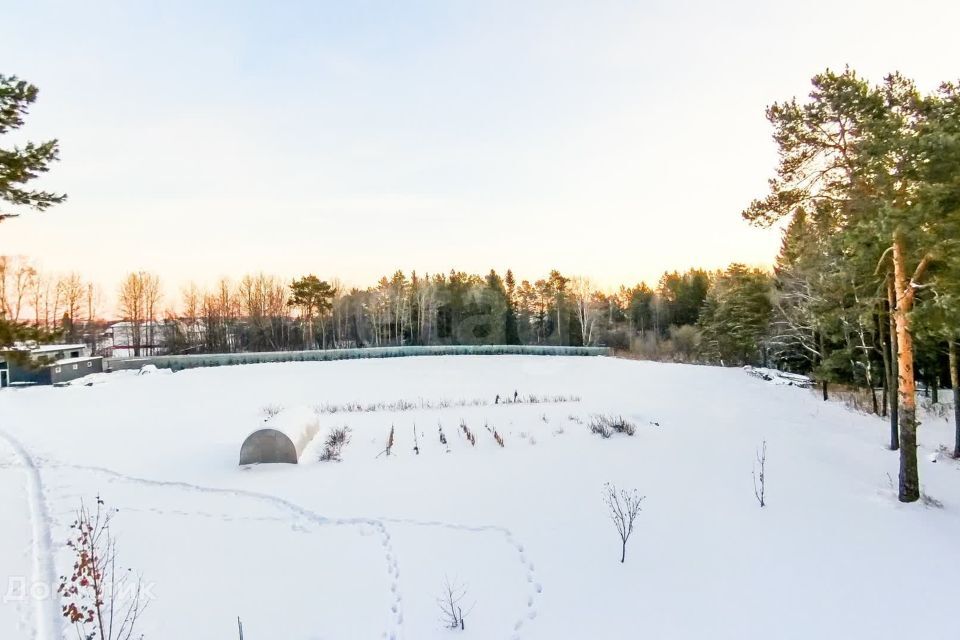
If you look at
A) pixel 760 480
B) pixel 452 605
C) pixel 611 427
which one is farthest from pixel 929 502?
pixel 452 605

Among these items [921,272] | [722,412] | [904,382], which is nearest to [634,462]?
[904,382]

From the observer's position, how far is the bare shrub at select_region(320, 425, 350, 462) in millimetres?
10461

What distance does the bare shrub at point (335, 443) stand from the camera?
10.5 meters

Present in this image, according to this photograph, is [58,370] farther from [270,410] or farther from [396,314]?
[396,314]

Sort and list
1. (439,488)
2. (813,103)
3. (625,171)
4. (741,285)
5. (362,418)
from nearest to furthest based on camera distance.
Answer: (439,488) → (813,103) → (362,418) → (625,171) → (741,285)

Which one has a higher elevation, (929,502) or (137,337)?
(137,337)

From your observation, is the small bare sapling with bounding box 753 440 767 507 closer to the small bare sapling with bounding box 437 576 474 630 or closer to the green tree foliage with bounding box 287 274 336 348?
the small bare sapling with bounding box 437 576 474 630

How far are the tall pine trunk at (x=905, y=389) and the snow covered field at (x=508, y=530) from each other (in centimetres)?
43

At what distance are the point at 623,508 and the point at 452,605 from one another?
3770mm

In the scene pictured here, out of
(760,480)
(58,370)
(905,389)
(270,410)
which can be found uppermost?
(905,389)

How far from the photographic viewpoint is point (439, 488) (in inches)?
334

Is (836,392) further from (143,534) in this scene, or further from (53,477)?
(53,477)

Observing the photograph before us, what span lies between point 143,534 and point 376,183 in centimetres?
2175

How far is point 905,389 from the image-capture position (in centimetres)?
795
